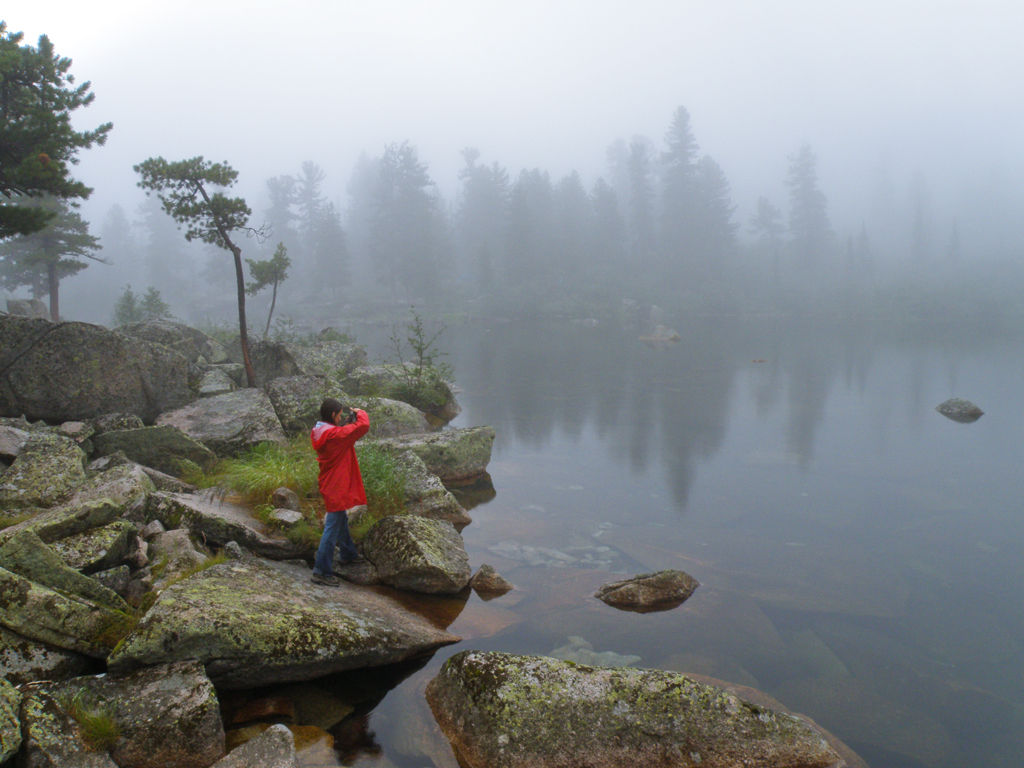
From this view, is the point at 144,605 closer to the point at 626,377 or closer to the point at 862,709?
the point at 862,709

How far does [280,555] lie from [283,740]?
11.4ft

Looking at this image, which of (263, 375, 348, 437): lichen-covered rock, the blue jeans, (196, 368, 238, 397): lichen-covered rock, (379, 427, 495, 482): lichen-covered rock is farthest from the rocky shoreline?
(196, 368, 238, 397): lichen-covered rock

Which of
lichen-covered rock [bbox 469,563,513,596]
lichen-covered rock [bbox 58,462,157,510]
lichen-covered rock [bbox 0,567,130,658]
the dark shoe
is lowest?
lichen-covered rock [bbox 469,563,513,596]

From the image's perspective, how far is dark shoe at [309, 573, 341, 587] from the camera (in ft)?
23.6

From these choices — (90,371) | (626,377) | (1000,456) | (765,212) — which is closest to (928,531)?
(1000,456)

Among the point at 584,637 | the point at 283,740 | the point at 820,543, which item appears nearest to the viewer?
the point at 283,740

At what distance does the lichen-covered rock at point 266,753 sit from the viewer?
14.5 ft

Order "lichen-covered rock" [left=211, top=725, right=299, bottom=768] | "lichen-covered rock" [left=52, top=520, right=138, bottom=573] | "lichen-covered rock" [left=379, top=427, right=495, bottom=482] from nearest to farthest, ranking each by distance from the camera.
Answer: "lichen-covered rock" [left=211, top=725, right=299, bottom=768], "lichen-covered rock" [left=52, top=520, right=138, bottom=573], "lichen-covered rock" [left=379, top=427, right=495, bottom=482]

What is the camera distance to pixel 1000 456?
16.2 m

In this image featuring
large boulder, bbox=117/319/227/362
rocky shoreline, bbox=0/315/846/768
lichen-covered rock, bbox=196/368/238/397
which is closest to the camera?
Result: rocky shoreline, bbox=0/315/846/768

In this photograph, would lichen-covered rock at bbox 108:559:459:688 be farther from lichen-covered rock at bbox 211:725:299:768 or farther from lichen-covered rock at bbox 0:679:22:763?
lichen-covered rock at bbox 211:725:299:768

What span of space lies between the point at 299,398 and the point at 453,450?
12.1 ft

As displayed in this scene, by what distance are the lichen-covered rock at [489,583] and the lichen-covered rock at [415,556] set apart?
0.48ft

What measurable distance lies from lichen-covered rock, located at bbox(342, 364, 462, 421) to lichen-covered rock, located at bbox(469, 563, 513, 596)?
10060 mm
